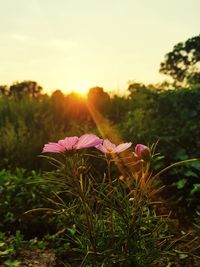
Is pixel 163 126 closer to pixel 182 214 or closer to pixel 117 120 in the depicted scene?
pixel 182 214

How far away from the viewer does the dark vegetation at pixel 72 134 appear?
4969 millimetres

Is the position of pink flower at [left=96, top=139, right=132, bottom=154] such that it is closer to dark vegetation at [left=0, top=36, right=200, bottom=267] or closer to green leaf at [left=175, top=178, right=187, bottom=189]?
dark vegetation at [left=0, top=36, right=200, bottom=267]

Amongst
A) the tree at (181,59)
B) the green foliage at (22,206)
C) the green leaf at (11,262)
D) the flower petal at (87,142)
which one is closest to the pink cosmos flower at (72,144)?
the flower petal at (87,142)

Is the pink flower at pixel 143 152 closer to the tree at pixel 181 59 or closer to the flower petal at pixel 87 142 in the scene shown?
the flower petal at pixel 87 142

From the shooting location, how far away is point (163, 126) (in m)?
7.22

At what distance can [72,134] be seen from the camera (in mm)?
8055

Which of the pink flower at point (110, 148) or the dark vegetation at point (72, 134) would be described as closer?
the pink flower at point (110, 148)

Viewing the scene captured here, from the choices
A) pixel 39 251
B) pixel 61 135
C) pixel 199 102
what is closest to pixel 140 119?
pixel 199 102

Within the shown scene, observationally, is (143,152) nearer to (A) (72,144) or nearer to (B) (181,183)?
(A) (72,144)

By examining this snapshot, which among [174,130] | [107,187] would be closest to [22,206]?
[107,187]

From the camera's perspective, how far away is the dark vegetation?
4969mm

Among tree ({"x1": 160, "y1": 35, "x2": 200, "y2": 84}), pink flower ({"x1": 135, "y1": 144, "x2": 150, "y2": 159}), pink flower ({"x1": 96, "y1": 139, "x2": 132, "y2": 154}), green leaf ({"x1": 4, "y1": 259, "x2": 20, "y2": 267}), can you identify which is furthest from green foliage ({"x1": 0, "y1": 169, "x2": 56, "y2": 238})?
tree ({"x1": 160, "y1": 35, "x2": 200, "y2": 84})

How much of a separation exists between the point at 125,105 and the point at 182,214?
264 inches

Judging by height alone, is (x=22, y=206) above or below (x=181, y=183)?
below
